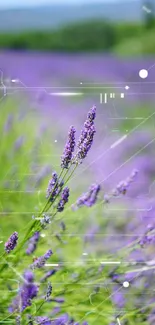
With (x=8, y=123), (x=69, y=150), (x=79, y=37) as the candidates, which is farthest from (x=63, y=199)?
(x=79, y=37)

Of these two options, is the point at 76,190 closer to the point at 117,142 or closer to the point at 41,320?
the point at 117,142

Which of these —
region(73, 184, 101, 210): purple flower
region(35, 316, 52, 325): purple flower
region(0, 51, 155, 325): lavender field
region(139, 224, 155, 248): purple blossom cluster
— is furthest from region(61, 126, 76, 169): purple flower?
region(35, 316, 52, 325): purple flower

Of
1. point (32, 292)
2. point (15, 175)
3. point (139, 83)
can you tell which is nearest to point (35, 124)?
point (15, 175)

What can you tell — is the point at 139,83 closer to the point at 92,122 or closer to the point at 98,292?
the point at 92,122

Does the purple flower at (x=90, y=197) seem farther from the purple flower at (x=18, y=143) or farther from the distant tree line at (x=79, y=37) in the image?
the distant tree line at (x=79, y=37)

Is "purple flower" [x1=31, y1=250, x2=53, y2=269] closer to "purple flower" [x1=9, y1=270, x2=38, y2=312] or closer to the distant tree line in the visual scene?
"purple flower" [x1=9, y1=270, x2=38, y2=312]

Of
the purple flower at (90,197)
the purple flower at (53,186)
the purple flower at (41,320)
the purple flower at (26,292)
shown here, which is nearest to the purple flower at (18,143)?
the purple flower at (53,186)

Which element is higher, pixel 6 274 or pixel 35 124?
pixel 35 124
